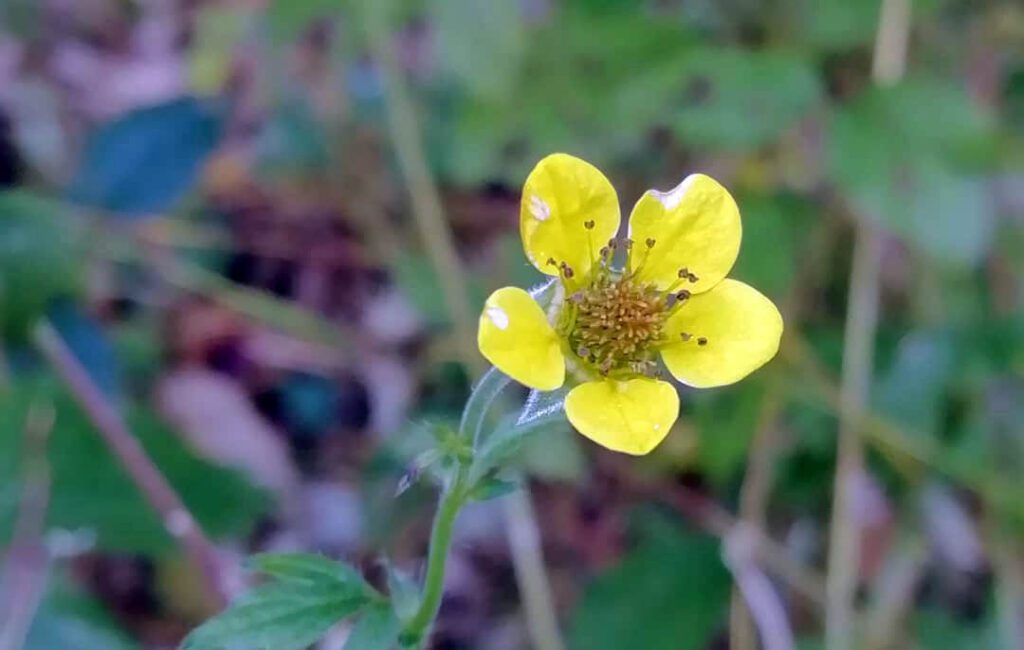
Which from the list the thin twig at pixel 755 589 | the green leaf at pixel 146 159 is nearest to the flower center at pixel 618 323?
the thin twig at pixel 755 589

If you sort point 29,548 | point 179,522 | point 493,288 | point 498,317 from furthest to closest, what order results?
1. point 493,288
2. point 29,548
3. point 179,522
4. point 498,317

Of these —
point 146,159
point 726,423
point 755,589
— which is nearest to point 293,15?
point 146,159

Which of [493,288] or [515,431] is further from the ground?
[493,288]

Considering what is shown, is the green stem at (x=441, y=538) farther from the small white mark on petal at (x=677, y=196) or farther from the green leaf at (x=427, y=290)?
the green leaf at (x=427, y=290)

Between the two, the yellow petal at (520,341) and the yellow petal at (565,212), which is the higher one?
the yellow petal at (565,212)

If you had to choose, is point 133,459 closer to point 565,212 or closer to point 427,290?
point 427,290

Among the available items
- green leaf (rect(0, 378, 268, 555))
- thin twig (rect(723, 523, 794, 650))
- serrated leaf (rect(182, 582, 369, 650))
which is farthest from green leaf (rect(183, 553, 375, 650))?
thin twig (rect(723, 523, 794, 650))

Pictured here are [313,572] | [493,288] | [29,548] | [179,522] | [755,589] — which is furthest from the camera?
[493,288]

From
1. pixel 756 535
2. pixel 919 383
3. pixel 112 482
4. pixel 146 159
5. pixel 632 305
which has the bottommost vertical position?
pixel 632 305
